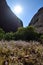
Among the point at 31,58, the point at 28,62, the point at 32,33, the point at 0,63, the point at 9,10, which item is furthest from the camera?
the point at 9,10

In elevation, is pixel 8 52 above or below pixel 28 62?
above

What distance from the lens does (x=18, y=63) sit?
12453 mm

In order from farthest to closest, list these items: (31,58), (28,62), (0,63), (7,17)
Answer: (7,17) → (31,58) → (28,62) → (0,63)

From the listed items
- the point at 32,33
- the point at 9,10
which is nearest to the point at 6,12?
the point at 9,10

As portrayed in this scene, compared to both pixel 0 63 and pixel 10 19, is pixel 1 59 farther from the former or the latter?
pixel 10 19

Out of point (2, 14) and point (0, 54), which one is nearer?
point (0, 54)

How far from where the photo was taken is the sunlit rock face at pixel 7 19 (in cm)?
5959

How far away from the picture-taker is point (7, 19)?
201 feet

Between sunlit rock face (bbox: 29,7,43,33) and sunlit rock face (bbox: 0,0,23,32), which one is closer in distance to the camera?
sunlit rock face (bbox: 29,7,43,33)

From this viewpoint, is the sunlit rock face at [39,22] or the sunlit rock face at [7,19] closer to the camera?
the sunlit rock face at [39,22]

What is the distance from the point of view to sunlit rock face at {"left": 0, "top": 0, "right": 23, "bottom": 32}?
5959 centimetres

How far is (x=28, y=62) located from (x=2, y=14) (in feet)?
164

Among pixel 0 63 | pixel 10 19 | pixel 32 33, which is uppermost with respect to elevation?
pixel 10 19

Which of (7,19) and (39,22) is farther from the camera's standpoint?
(39,22)
